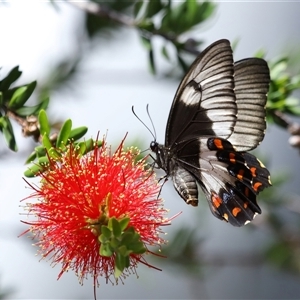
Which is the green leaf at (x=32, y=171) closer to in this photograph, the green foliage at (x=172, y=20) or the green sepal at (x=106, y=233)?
the green sepal at (x=106, y=233)

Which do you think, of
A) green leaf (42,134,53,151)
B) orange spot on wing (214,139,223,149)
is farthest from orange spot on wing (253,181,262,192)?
green leaf (42,134,53,151)

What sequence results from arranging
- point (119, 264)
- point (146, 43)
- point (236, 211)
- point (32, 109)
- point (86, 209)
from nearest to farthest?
point (119, 264) → point (86, 209) → point (32, 109) → point (236, 211) → point (146, 43)

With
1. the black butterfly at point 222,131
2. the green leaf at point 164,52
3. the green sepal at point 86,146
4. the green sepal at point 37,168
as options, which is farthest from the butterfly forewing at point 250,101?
the green sepal at point 37,168

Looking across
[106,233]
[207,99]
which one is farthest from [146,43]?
[106,233]

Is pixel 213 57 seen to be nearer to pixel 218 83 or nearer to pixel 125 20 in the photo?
pixel 218 83

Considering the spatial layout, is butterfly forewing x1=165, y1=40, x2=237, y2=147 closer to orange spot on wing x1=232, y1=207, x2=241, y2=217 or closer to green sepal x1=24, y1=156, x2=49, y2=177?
orange spot on wing x1=232, y1=207, x2=241, y2=217

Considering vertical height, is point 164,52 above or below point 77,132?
above

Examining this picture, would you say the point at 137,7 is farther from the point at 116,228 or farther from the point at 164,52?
the point at 116,228
